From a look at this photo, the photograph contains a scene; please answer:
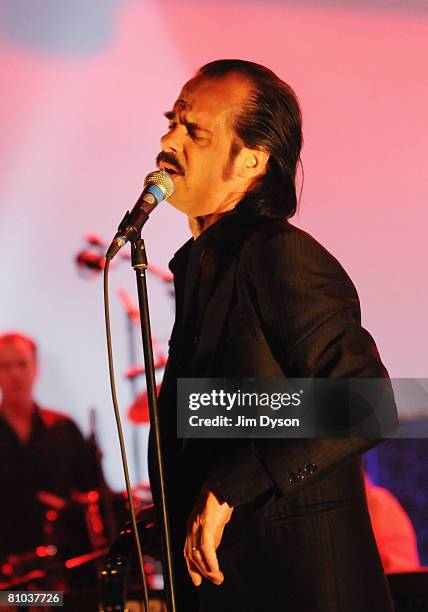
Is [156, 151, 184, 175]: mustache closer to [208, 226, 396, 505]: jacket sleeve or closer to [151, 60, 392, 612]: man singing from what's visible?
[151, 60, 392, 612]: man singing

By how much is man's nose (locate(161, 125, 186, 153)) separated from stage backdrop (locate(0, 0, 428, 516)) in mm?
892

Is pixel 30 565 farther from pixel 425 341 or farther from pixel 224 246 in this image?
pixel 224 246

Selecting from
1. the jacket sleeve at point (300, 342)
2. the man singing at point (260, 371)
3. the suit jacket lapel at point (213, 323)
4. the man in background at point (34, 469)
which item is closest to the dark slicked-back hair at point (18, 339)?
the man in background at point (34, 469)

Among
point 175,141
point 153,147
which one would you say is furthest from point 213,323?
point 153,147

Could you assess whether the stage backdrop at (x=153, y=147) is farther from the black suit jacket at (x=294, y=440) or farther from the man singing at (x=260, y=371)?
the black suit jacket at (x=294, y=440)

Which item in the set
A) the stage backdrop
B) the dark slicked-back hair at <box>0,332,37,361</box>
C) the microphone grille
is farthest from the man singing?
the dark slicked-back hair at <box>0,332,37,361</box>

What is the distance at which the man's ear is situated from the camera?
1524mm

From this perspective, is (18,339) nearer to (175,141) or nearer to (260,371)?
(175,141)

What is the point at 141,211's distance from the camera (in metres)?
1.26

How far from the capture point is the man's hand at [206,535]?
1.13 metres

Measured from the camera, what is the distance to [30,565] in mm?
2873

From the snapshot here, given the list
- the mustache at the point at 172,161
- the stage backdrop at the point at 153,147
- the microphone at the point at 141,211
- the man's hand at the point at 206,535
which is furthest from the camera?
the stage backdrop at the point at 153,147

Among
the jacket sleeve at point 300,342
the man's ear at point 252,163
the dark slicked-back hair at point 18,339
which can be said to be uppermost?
the dark slicked-back hair at point 18,339

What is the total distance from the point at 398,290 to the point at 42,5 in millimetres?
1324
